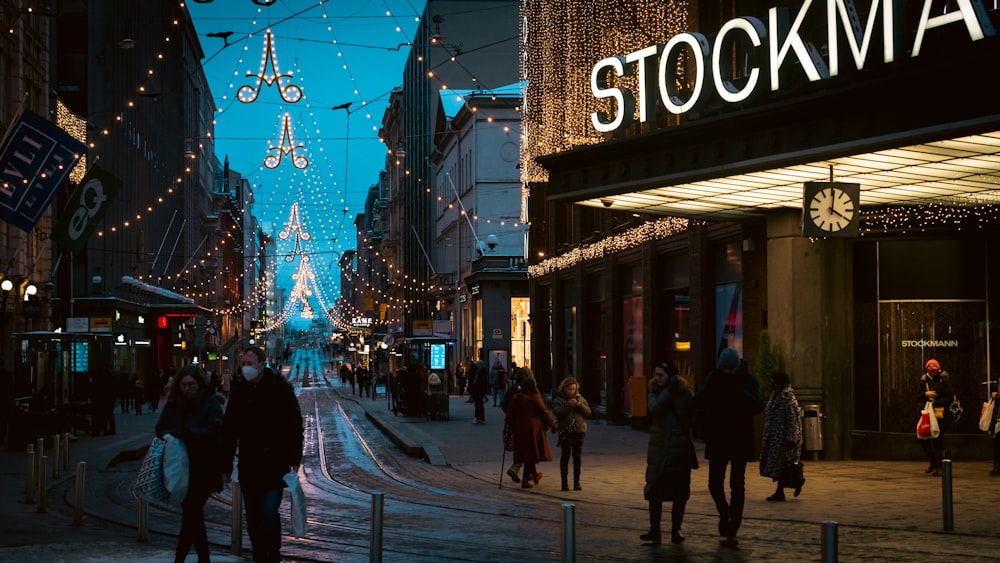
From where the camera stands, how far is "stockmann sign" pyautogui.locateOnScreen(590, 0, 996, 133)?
15695 mm

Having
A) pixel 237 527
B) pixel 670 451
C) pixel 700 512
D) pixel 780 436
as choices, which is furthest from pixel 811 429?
pixel 237 527

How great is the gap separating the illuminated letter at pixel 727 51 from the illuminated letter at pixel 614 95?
2338 millimetres

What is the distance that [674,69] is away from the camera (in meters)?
20.1

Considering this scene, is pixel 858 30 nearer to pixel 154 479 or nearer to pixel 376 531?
pixel 376 531

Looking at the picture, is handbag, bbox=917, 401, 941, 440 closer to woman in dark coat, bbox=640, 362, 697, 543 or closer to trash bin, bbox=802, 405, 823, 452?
trash bin, bbox=802, 405, 823, 452

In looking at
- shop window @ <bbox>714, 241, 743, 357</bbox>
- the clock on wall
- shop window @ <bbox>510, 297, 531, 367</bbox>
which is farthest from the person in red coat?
shop window @ <bbox>510, 297, 531, 367</bbox>

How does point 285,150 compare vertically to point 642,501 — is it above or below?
above

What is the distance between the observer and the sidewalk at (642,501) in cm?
1269

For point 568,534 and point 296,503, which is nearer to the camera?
point 568,534

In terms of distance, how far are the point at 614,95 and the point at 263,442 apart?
12667mm

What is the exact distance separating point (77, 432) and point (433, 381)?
1021cm

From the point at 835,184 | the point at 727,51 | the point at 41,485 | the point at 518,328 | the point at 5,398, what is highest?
the point at 727,51

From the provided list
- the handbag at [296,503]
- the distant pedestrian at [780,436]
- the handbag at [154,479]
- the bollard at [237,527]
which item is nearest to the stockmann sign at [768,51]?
the distant pedestrian at [780,436]

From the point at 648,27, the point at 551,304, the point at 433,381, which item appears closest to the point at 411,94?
the point at 551,304
